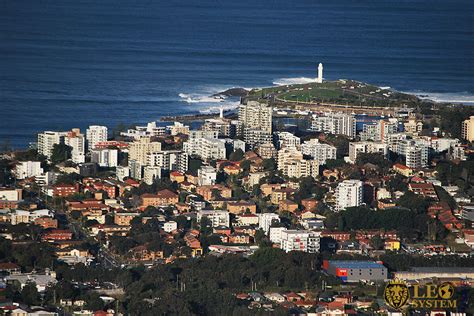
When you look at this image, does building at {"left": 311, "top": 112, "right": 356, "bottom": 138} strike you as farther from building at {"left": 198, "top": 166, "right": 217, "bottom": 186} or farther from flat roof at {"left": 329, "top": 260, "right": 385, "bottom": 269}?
flat roof at {"left": 329, "top": 260, "right": 385, "bottom": 269}

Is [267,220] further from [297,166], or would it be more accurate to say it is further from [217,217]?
[297,166]

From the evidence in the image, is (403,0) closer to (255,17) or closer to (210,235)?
(255,17)

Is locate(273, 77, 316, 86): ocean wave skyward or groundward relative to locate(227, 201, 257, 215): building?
skyward

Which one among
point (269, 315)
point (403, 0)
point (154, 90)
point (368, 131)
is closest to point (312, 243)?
point (269, 315)

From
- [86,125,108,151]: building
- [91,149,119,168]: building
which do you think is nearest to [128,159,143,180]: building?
[91,149,119,168]: building

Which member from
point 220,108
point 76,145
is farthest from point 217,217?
point 220,108
